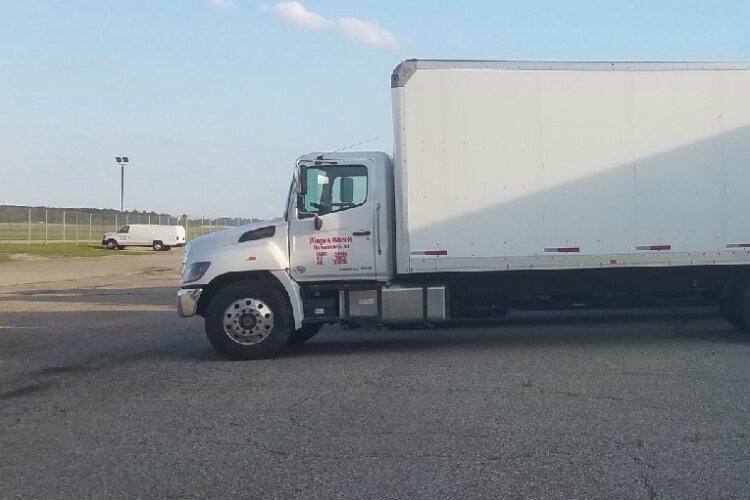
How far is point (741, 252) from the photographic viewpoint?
36.9 ft

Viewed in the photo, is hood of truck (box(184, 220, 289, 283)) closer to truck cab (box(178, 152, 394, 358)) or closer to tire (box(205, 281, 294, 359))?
truck cab (box(178, 152, 394, 358))

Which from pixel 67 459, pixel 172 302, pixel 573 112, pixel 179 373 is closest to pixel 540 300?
pixel 573 112

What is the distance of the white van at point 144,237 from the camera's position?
65.9 metres

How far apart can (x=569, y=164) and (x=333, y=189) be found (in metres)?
3.14

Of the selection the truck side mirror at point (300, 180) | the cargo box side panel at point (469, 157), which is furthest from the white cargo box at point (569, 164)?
the truck side mirror at point (300, 180)

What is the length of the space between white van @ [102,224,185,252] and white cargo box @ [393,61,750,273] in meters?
58.4

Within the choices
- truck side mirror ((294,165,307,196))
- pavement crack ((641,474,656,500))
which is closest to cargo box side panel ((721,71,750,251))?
truck side mirror ((294,165,307,196))

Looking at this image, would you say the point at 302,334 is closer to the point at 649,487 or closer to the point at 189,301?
the point at 189,301

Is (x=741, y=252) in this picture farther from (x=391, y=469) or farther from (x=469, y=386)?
(x=391, y=469)

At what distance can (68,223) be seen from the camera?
6475 cm

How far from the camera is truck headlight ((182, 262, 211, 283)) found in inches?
439

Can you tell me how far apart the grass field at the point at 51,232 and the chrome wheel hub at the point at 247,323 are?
153 ft

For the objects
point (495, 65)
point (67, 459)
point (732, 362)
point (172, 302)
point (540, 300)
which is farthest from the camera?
point (172, 302)

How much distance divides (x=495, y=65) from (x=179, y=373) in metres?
5.59
